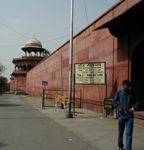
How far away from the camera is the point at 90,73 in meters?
13.9

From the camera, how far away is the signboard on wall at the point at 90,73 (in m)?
13.4

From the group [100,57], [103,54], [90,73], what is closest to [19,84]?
[100,57]

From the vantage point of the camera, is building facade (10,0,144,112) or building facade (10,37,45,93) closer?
building facade (10,0,144,112)

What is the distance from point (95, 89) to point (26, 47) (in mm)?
58826

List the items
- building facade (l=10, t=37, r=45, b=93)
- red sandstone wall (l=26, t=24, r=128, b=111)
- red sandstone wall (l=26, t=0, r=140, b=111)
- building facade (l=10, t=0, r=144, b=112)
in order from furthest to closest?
1. building facade (l=10, t=37, r=45, b=93)
2. red sandstone wall (l=26, t=24, r=128, b=111)
3. red sandstone wall (l=26, t=0, r=140, b=111)
4. building facade (l=10, t=0, r=144, b=112)

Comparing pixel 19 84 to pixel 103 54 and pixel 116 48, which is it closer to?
pixel 103 54

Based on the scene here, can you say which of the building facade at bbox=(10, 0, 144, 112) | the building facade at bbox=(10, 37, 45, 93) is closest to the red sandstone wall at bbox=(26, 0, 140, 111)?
the building facade at bbox=(10, 0, 144, 112)

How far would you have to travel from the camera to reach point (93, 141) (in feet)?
24.1

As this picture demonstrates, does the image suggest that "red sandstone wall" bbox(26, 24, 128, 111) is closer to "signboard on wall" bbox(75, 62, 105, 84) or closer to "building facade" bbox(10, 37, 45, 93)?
"signboard on wall" bbox(75, 62, 105, 84)

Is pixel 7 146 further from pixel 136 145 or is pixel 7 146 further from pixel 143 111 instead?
pixel 143 111

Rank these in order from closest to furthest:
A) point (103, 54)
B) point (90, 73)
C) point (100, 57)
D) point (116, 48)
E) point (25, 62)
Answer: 1. point (116, 48)
2. point (90, 73)
3. point (103, 54)
4. point (100, 57)
5. point (25, 62)

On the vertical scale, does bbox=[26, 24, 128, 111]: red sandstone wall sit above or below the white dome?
below

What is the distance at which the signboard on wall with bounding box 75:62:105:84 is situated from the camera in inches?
527

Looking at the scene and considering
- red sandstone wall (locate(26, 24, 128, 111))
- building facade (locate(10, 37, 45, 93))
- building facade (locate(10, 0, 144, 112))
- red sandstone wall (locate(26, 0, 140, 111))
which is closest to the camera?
building facade (locate(10, 0, 144, 112))
